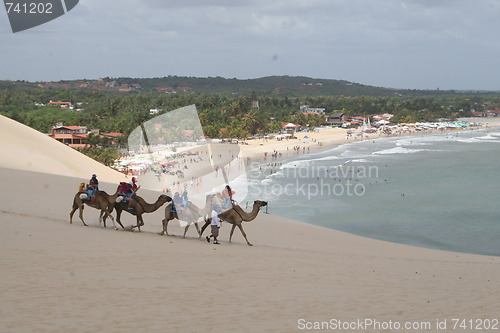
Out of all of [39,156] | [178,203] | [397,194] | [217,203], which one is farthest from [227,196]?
[397,194]

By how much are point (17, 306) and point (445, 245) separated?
18.7m

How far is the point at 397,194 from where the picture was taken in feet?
123

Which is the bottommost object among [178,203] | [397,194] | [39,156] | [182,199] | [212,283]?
[397,194]

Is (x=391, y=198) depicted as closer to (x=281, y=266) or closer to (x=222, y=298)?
(x=281, y=266)

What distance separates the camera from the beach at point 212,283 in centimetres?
757

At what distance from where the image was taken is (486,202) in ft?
112

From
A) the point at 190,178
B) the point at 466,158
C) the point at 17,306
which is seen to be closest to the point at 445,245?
the point at 17,306

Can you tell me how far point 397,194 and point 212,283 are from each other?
2980cm

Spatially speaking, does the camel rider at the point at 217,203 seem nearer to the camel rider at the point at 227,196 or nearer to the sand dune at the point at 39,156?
the camel rider at the point at 227,196

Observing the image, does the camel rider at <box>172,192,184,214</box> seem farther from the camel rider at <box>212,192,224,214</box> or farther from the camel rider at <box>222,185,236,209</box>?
the camel rider at <box>222,185,236,209</box>

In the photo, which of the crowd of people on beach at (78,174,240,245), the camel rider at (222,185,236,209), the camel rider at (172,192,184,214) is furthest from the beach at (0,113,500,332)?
the camel rider at (222,185,236,209)

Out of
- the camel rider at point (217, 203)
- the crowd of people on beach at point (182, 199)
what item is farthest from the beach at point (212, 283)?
the camel rider at point (217, 203)

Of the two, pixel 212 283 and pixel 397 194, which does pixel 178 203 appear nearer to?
pixel 212 283

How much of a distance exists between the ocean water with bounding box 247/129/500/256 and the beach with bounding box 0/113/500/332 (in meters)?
8.23
